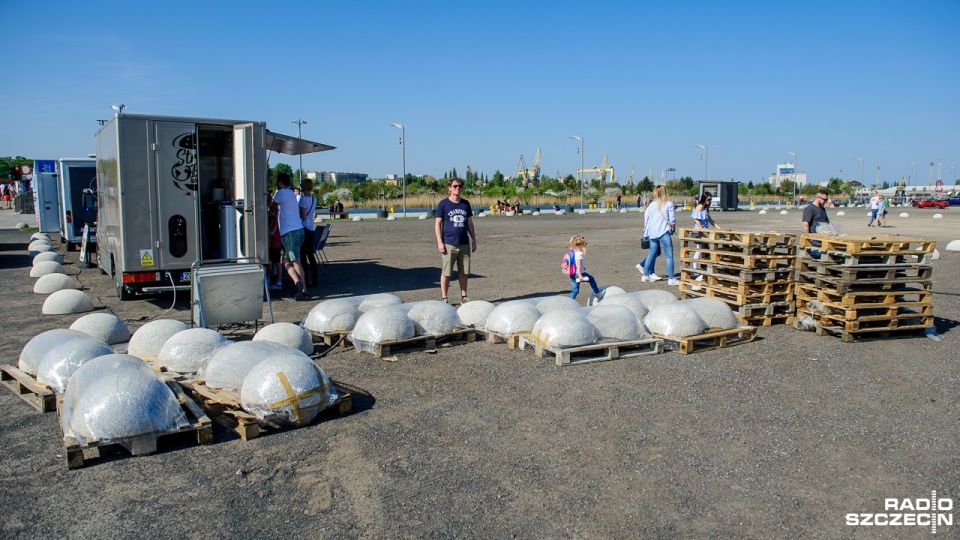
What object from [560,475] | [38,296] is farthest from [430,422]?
[38,296]

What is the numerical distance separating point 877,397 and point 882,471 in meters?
1.78

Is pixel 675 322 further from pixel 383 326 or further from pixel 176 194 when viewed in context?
pixel 176 194

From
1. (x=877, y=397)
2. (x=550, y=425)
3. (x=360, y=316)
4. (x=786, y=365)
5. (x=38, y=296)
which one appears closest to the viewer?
(x=550, y=425)

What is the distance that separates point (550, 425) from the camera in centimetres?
539

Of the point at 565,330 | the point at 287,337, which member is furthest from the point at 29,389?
the point at 565,330

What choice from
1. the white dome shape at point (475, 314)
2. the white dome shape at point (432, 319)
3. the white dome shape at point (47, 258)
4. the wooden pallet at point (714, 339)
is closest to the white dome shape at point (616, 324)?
the wooden pallet at point (714, 339)

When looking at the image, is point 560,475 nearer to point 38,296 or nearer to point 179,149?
point 179,149

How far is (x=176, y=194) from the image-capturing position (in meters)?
10.2

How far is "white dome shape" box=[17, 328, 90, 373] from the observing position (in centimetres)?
612

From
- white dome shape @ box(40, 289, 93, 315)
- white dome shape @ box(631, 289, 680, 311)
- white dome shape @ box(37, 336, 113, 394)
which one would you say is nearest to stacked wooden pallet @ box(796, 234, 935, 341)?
white dome shape @ box(631, 289, 680, 311)

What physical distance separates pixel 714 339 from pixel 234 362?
16.8 feet

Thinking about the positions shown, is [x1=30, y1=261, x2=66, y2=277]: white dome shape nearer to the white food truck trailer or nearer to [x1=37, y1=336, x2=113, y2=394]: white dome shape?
the white food truck trailer

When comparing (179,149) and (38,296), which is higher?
(179,149)

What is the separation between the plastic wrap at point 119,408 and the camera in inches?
181
